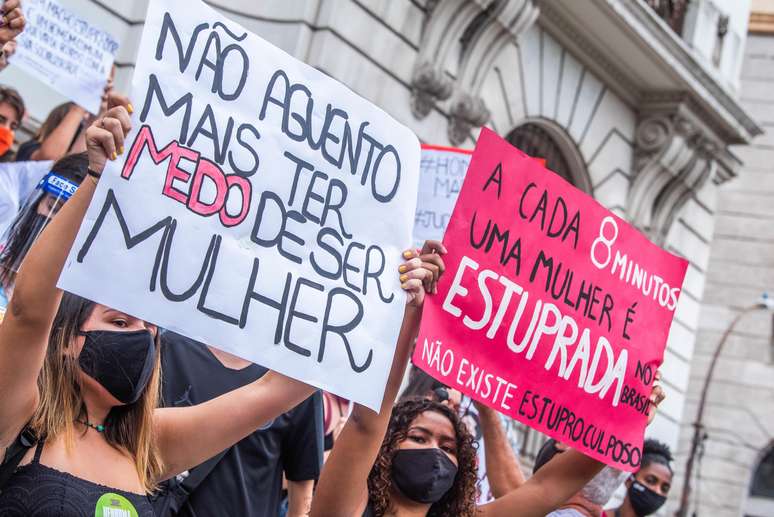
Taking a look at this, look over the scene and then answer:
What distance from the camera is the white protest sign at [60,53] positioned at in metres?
6.01

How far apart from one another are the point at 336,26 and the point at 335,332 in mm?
6114

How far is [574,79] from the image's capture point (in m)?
12.4

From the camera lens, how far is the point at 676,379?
14570 mm

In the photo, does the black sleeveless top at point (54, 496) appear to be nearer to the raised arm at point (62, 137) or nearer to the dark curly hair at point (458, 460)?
the dark curly hair at point (458, 460)

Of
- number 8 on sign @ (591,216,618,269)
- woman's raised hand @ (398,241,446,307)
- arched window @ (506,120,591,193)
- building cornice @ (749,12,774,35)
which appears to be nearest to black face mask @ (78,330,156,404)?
Answer: woman's raised hand @ (398,241,446,307)

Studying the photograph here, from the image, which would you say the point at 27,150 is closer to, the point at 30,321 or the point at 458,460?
the point at 458,460

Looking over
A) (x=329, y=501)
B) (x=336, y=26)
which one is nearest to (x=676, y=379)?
(x=336, y=26)

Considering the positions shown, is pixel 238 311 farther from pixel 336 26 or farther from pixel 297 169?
pixel 336 26

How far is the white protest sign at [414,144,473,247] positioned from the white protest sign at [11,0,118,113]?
5.59 feet

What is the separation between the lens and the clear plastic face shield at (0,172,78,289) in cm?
382

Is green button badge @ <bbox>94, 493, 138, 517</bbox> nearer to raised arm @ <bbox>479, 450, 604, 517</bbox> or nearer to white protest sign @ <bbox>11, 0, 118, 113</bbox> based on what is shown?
raised arm @ <bbox>479, 450, 604, 517</bbox>

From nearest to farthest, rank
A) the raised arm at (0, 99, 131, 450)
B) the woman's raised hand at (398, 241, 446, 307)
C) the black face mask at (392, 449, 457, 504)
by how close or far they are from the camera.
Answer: the raised arm at (0, 99, 131, 450), the woman's raised hand at (398, 241, 446, 307), the black face mask at (392, 449, 457, 504)

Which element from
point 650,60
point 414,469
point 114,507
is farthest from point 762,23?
point 114,507

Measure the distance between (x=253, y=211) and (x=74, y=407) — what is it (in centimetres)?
65
